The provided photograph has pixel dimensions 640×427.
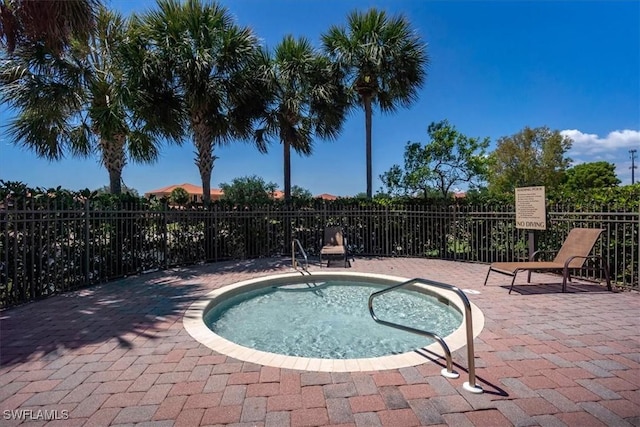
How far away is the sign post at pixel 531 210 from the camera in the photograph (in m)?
6.82

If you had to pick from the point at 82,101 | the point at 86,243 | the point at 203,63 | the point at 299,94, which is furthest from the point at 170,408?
the point at 299,94

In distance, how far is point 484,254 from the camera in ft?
28.0

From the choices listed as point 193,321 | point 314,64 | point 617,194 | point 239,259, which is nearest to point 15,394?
point 193,321

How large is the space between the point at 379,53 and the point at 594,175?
38.5 meters

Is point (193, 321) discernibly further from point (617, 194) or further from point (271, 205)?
point (617, 194)

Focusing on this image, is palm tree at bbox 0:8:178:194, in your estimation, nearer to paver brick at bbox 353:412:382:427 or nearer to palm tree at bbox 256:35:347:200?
palm tree at bbox 256:35:347:200

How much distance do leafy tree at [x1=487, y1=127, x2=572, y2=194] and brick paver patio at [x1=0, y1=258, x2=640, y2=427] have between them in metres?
22.3

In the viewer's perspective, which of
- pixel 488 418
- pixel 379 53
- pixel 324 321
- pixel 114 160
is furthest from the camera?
pixel 379 53

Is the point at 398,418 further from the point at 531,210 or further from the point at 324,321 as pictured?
the point at 531,210

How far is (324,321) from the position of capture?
4.97m

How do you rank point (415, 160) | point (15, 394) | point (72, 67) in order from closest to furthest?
point (15, 394) → point (72, 67) → point (415, 160)

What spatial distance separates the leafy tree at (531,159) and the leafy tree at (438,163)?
1111 centimetres

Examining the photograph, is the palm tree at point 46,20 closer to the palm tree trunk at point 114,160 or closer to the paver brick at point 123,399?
the palm tree trunk at point 114,160

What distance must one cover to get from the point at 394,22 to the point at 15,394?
11507mm
